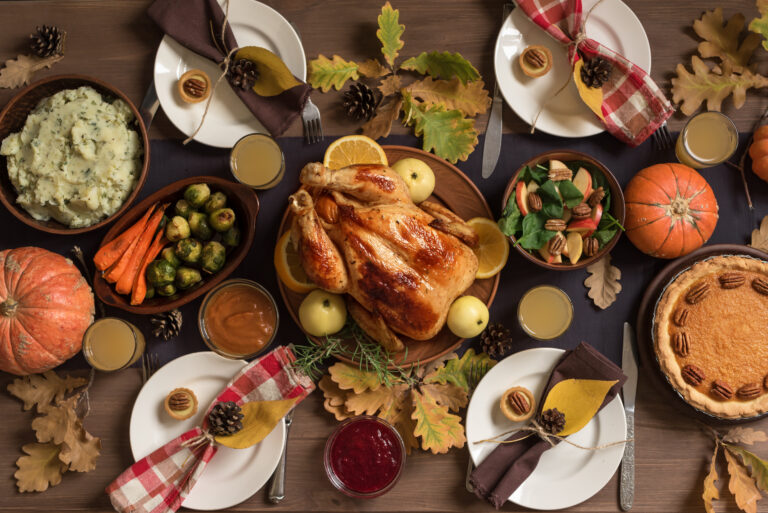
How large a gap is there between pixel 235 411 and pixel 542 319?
4.68 ft

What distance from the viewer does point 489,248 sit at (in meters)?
2.66

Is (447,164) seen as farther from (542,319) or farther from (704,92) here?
(704,92)

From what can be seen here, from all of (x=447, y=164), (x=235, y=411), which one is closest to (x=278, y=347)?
(x=235, y=411)

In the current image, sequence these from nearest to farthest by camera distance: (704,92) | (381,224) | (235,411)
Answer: (381,224), (235,411), (704,92)

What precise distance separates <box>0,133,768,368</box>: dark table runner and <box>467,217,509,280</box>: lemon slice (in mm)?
174

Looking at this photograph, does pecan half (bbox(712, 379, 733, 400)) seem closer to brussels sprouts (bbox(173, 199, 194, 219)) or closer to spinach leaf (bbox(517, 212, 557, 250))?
spinach leaf (bbox(517, 212, 557, 250))


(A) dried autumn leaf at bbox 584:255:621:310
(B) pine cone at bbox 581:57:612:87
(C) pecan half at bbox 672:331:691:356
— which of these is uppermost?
(B) pine cone at bbox 581:57:612:87

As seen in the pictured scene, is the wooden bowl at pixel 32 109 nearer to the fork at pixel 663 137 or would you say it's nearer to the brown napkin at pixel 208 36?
the brown napkin at pixel 208 36

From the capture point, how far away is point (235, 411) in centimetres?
260

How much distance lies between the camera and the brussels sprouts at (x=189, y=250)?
260cm

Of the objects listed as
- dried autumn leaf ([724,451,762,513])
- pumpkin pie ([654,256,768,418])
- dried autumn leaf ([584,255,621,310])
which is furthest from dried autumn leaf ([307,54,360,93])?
dried autumn leaf ([724,451,762,513])

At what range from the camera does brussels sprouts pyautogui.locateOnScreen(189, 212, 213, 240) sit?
2.62 meters

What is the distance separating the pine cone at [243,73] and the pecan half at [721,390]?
2491 mm

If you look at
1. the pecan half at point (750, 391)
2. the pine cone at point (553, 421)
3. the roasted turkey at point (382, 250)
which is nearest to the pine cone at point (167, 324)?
the roasted turkey at point (382, 250)
